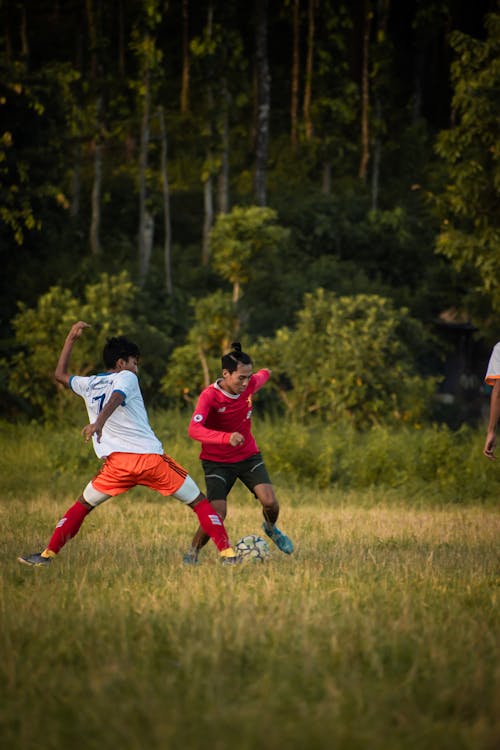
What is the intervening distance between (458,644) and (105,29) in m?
32.8

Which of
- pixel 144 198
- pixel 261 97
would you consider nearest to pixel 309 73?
pixel 261 97

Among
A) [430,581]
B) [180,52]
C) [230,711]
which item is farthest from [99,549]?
[180,52]

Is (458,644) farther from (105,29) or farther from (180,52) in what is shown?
(180,52)

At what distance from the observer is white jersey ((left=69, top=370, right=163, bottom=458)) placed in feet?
27.9

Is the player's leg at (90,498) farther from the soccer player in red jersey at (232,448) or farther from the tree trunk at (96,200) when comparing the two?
the tree trunk at (96,200)

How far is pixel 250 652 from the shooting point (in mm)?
5582

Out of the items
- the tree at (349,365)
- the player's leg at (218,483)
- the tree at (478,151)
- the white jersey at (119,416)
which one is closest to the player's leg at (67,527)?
the white jersey at (119,416)

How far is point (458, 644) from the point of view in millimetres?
5777

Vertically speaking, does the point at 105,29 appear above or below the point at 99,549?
above

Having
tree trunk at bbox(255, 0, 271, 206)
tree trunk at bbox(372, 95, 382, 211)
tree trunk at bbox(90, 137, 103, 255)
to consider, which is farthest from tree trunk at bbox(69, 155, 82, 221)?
tree trunk at bbox(372, 95, 382, 211)

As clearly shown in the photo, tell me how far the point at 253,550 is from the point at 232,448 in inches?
40.1

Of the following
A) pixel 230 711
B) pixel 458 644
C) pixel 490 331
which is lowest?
pixel 490 331

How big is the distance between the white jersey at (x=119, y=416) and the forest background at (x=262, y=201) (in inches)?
505

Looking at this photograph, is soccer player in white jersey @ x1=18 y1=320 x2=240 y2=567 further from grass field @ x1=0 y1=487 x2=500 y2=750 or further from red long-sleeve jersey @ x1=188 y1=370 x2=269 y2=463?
red long-sleeve jersey @ x1=188 y1=370 x2=269 y2=463
